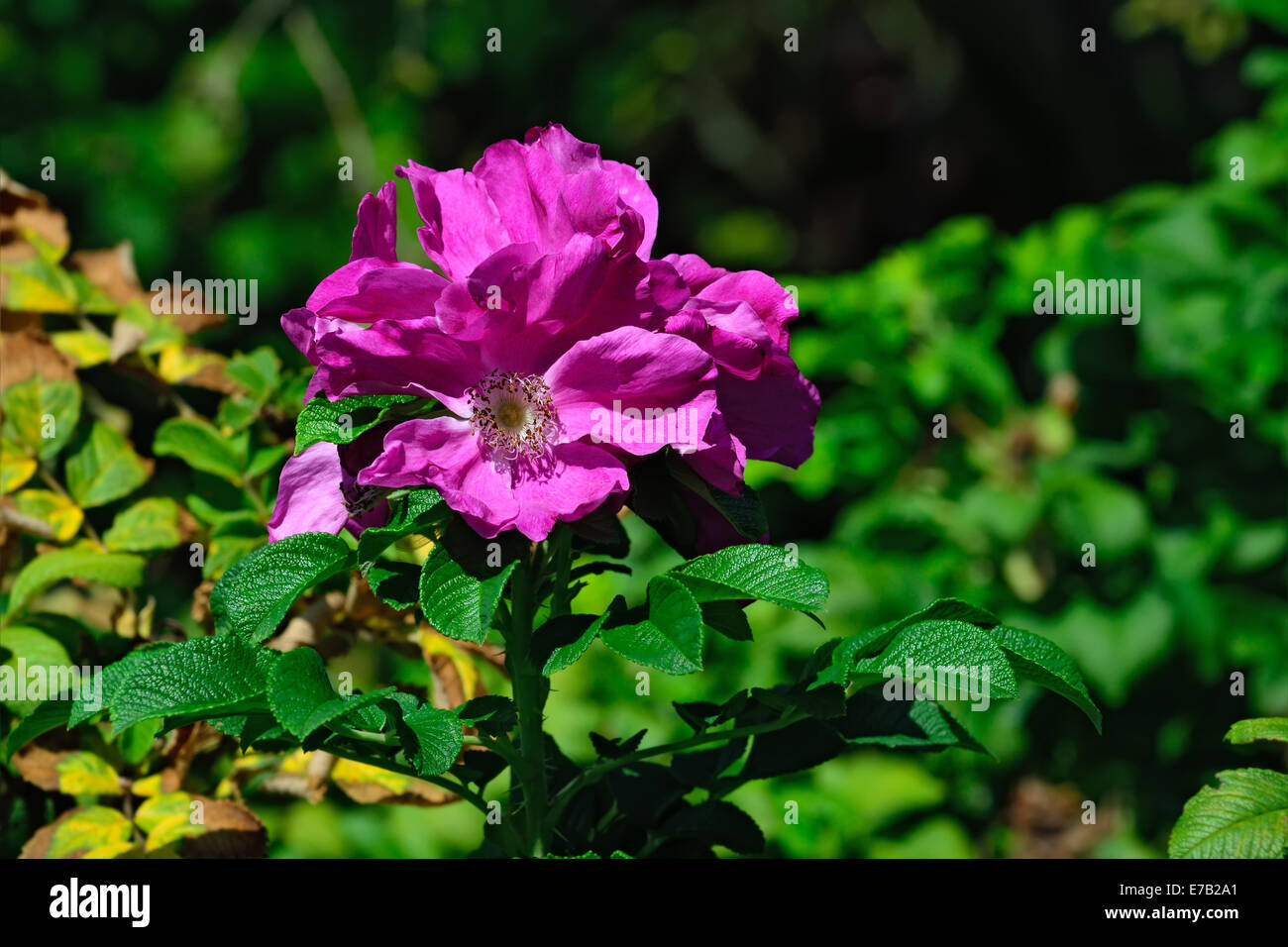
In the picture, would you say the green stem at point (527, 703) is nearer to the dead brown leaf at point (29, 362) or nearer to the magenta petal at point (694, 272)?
the magenta petal at point (694, 272)

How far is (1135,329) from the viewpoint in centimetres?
248

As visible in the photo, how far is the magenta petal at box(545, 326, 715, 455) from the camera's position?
2.57 ft

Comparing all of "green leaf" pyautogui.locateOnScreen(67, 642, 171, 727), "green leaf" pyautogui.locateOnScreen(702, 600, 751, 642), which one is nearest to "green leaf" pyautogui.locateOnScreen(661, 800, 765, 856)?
"green leaf" pyautogui.locateOnScreen(702, 600, 751, 642)

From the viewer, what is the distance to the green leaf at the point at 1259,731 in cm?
89

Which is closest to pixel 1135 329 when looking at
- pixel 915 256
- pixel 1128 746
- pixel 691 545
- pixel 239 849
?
pixel 915 256

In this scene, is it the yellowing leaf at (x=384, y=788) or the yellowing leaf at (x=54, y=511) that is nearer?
the yellowing leaf at (x=384, y=788)

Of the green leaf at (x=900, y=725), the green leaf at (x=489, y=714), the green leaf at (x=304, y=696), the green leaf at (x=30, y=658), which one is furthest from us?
the green leaf at (x=30, y=658)

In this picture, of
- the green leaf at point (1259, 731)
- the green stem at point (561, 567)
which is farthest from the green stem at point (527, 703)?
the green leaf at point (1259, 731)

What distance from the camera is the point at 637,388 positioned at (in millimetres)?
797

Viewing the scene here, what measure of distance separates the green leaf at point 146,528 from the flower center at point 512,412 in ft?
1.72

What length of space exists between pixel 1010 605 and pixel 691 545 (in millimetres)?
1466

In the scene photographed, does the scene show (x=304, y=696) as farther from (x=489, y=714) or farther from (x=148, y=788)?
(x=148, y=788)
